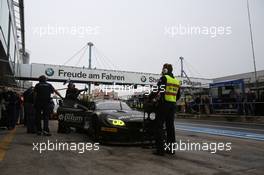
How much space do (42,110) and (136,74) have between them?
27580 mm

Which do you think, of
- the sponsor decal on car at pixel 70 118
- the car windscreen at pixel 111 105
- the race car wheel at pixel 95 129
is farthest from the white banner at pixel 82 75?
the race car wheel at pixel 95 129

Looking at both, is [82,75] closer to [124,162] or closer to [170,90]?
[170,90]

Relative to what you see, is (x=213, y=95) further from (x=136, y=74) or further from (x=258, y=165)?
(x=136, y=74)

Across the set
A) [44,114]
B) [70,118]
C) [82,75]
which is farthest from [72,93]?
[82,75]

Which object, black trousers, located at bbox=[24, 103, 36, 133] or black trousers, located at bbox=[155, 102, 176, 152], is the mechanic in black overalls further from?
black trousers, located at bbox=[155, 102, 176, 152]

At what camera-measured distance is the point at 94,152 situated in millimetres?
5316

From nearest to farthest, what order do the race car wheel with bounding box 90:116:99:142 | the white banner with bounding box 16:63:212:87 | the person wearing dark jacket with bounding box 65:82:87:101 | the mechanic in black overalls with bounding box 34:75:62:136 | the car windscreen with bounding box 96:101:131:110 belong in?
the race car wheel with bounding box 90:116:99:142 < the car windscreen with bounding box 96:101:131:110 < the mechanic in black overalls with bounding box 34:75:62:136 < the person wearing dark jacket with bounding box 65:82:87:101 < the white banner with bounding box 16:63:212:87

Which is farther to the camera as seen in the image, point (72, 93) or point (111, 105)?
point (72, 93)

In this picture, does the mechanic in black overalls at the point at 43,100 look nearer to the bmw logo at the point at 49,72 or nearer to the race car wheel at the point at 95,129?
the race car wheel at the point at 95,129

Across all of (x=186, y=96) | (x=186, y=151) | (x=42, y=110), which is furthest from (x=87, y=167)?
(x=186, y=96)

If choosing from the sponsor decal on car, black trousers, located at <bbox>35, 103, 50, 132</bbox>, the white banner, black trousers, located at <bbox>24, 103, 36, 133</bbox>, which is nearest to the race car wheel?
the sponsor decal on car
